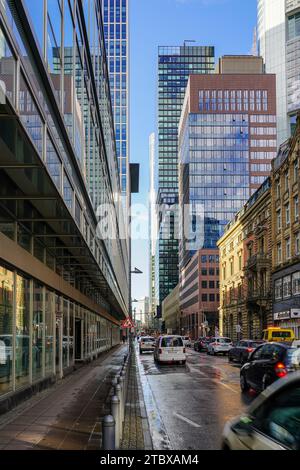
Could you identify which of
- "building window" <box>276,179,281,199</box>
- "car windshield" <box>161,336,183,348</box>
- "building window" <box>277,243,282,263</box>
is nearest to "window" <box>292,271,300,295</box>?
"building window" <box>277,243,282,263</box>

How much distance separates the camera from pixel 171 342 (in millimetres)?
30156

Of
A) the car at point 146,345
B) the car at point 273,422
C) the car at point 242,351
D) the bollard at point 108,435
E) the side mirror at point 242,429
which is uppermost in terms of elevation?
the car at point 273,422

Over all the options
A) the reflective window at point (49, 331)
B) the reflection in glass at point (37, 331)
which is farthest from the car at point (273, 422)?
the reflective window at point (49, 331)

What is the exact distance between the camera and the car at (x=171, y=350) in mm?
29859

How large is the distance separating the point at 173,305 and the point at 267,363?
566ft

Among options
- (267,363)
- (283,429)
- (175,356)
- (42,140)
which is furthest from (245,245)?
(283,429)

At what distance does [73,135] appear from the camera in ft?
51.5

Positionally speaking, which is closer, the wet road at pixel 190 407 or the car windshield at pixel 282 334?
the wet road at pixel 190 407

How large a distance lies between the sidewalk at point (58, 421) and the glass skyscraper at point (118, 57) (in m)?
135

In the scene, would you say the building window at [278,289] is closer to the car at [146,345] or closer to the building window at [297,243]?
the building window at [297,243]

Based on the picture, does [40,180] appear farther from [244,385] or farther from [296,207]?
[296,207]

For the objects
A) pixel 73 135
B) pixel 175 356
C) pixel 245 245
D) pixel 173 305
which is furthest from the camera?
pixel 173 305

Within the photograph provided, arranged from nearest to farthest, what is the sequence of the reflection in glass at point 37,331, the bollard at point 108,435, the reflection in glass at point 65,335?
the bollard at point 108,435
the reflection in glass at point 37,331
the reflection in glass at point 65,335
